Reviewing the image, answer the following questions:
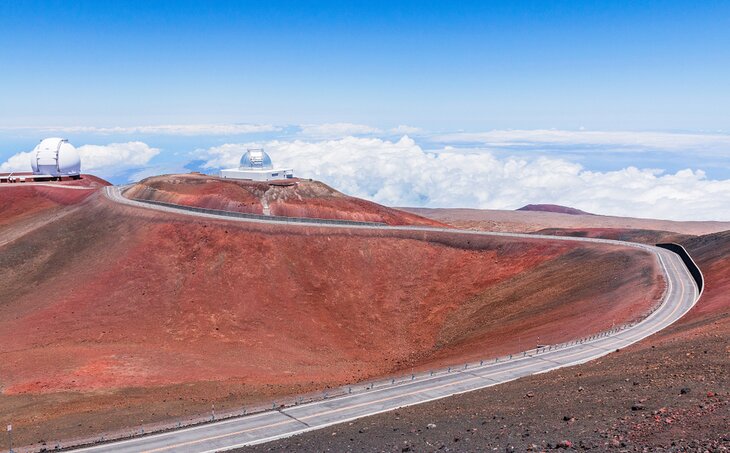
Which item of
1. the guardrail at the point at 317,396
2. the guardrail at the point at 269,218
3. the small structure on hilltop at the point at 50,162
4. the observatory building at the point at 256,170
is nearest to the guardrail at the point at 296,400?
the guardrail at the point at 317,396

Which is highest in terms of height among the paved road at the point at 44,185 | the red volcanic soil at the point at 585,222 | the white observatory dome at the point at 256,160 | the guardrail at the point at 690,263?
the white observatory dome at the point at 256,160

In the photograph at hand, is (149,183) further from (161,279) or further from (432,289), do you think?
(432,289)

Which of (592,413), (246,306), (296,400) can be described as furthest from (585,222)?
(592,413)

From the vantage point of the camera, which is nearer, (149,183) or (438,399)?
(438,399)

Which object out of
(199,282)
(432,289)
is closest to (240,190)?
(199,282)

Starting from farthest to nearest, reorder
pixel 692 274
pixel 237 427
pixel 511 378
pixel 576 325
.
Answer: pixel 692 274, pixel 576 325, pixel 511 378, pixel 237 427

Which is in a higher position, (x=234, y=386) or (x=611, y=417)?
(x=611, y=417)

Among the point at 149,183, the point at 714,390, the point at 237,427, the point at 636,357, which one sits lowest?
the point at 237,427

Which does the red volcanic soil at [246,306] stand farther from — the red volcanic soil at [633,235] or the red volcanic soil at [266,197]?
the red volcanic soil at [633,235]

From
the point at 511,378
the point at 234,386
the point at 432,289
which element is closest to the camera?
the point at 511,378
